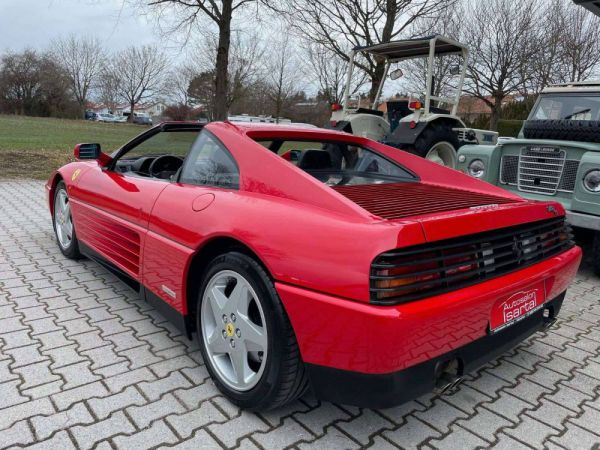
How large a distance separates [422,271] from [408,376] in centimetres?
39

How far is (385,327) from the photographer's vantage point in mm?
1626

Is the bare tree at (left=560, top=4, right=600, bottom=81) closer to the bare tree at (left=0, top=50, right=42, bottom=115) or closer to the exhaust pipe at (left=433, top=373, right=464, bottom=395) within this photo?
the exhaust pipe at (left=433, top=373, right=464, bottom=395)

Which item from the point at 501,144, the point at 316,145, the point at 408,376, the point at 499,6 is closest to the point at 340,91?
the point at 499,6

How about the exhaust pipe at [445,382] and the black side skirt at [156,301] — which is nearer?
the exhaust pipe at [445,382]

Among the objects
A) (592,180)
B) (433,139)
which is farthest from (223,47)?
(592,180)

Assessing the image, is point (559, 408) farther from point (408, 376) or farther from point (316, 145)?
point (316, 145)

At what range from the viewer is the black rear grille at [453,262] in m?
1.69

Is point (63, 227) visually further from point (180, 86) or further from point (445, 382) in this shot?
point (180, 86)

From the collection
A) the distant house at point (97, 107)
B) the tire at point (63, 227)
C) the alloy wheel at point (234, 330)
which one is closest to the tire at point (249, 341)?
the alloy wheel at point (234, 330)

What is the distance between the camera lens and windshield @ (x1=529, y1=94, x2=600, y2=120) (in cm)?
520

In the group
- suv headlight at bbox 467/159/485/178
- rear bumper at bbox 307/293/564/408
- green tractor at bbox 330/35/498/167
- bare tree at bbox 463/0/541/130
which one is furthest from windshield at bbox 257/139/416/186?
bare tree at bbox 463/0/541/130

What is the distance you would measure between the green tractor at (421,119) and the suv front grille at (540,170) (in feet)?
5.70

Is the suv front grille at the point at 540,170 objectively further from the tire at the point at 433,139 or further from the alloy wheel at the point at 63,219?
the alloy wheel at the point at 63,219

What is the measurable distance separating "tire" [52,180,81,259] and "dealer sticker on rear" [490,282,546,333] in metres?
3.46
